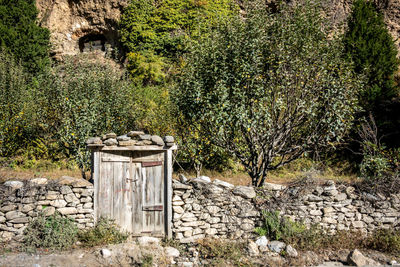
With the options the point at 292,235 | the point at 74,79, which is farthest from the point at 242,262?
the point at 74,79

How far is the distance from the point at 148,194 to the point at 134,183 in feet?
1.48

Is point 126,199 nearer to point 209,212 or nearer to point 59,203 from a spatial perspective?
point 59,203

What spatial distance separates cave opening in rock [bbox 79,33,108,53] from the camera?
18.4 metres

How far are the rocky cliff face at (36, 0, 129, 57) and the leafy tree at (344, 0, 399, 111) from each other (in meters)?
11.7

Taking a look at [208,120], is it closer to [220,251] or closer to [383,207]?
[220,251]

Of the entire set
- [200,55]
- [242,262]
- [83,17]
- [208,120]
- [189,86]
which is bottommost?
[242,262]

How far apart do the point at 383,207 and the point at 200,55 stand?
6316mm

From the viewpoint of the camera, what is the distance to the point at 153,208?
757 centimetres

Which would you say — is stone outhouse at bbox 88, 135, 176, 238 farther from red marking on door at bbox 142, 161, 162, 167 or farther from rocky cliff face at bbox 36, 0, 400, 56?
rocky cliff face at bbox 36, 0, 400, 56

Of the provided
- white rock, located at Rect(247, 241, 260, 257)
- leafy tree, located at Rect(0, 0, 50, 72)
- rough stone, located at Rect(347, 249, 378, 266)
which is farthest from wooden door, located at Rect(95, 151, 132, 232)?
leafy tree, located at Rect(0, 0, 50, 72)

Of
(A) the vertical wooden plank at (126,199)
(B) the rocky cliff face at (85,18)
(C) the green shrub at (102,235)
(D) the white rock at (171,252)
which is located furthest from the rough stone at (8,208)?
(B) the rocky cliff face at (85,18)

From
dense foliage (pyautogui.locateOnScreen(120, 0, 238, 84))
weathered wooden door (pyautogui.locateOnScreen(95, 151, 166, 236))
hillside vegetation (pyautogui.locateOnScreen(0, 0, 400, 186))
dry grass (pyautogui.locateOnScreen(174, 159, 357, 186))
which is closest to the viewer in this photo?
weathered wooden door (pyautogui.locateOnScreen(95, 151, 166, 236))

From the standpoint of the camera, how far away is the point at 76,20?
698 inches

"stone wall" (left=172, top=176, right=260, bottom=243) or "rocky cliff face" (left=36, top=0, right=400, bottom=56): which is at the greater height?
"rocky cliff face" (left=36, top=0, right=400, bottom=56)
